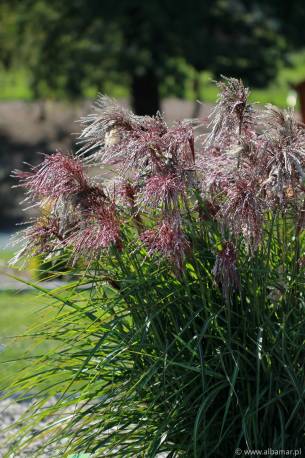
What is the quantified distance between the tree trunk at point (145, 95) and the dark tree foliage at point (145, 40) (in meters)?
0.02

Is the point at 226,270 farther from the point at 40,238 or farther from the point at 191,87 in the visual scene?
the point at 191,87

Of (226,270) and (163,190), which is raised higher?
(163,190)

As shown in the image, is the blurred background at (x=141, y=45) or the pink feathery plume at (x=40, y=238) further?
the blurred background at (x=141, y=45)

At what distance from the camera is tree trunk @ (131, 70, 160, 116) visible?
19.5 metres

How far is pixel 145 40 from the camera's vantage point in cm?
1767

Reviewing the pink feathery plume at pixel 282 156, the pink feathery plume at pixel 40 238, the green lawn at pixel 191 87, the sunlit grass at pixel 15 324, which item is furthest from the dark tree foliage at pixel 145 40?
the pink feathery plume at pixel 282 156

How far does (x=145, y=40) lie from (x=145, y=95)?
2121 mm

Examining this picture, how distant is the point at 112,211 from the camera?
3.86 metres

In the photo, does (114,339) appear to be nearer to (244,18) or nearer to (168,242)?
(168,242)

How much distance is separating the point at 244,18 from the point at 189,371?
15.9 metres

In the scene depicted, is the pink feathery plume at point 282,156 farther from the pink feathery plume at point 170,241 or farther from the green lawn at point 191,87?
the green lawn at point 191,87

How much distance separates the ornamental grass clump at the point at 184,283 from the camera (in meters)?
3.70

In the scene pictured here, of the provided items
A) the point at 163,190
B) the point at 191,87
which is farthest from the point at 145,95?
the point at 163,190

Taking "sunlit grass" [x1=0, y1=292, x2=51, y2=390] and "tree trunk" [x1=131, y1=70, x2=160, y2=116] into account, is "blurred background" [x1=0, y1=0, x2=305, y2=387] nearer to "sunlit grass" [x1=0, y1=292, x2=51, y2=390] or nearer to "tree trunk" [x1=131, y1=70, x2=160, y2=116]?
"tree trunk" [x1=131, y1=70, x2=160, y2=116]
